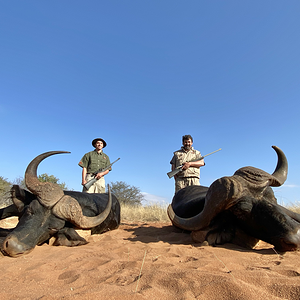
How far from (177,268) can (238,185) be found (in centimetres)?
125

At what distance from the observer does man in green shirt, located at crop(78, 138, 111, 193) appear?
7.05m

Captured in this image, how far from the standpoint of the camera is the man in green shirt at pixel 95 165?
277 inches

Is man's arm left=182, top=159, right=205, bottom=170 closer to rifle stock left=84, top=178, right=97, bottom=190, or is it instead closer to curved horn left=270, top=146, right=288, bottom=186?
rifle stock left=84, top=178, right=97, bottom=190

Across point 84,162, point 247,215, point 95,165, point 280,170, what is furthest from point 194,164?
point 247,215

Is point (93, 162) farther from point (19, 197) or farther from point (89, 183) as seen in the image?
point (19, 197)

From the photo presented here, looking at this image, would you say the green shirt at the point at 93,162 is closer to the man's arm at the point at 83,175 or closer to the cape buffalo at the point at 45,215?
the man's arm at the point at 83,175

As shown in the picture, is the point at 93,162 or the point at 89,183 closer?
the point at 89,183

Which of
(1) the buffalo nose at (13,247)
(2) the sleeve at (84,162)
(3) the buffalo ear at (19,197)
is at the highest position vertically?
(2) the sleeve at (84,162)

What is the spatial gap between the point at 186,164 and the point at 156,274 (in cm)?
449

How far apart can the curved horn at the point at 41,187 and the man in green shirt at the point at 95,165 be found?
3346 mm

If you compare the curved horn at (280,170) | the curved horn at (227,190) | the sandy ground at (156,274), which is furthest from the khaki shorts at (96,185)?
the curved horn at (280,170)

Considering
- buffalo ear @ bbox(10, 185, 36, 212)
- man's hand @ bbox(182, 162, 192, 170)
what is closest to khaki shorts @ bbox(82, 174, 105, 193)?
man's hand @ bbox(182, 162, 192, 170)

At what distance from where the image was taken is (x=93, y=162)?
23.1 feet

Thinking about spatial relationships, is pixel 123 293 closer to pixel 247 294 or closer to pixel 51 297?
pixel 51 297
